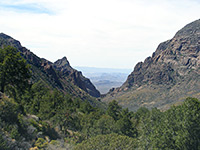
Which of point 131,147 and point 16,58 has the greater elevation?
point 16,58

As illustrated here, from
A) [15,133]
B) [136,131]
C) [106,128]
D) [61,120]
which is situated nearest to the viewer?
[15,133]

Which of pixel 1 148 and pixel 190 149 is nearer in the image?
pixel 1 148

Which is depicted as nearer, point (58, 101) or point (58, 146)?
point (58, 146)

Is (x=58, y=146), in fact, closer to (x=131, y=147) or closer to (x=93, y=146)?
(x=93, y=146)

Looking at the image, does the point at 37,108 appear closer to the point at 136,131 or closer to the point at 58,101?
the point at 58,101

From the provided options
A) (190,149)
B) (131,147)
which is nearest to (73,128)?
(131,147)

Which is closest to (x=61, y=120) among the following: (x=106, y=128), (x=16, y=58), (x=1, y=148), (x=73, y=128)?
(x=73, y=128)

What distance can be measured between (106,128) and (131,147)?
15.9 metres

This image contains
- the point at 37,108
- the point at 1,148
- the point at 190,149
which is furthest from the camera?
the point at 37,108

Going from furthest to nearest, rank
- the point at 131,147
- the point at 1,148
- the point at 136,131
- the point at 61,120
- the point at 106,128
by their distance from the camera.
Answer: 1. the point at 136,131
2. the point at 106,128
3. the point at 61,120
4. the point at 131,147
5. the point at 1,148

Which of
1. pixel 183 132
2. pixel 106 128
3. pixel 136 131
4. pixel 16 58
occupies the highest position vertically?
pixel 16 58

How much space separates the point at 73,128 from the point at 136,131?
680 inches

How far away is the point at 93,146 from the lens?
22.1 m

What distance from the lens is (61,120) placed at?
36.5m
